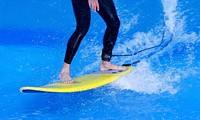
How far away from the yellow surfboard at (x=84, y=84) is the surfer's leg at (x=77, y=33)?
12 centimetres

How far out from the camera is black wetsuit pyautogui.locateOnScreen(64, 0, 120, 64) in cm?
370

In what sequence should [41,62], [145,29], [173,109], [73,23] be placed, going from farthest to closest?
[73,23], [145,29], [41,62], [173,109]

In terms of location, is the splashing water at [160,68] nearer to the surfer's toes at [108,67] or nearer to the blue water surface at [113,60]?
the blue water surface at [113,60]

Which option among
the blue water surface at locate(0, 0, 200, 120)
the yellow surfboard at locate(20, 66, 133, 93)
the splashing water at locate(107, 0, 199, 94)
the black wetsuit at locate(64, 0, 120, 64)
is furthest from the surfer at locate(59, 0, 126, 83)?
the splashing water at locate(107, 0, 199, 94)

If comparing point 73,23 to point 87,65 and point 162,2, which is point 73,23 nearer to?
point 162,2

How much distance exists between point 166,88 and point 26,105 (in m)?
1.32

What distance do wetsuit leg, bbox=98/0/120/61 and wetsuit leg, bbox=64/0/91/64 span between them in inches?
6.9

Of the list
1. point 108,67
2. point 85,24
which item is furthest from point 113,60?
point 85,24

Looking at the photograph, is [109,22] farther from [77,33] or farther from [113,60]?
[113,60]

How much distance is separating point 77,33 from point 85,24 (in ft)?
0.36

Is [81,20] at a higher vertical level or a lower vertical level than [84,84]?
higher

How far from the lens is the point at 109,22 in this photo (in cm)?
393

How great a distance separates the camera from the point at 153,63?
4926 mm

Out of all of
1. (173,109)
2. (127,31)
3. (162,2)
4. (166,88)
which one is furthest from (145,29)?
(173,109)
